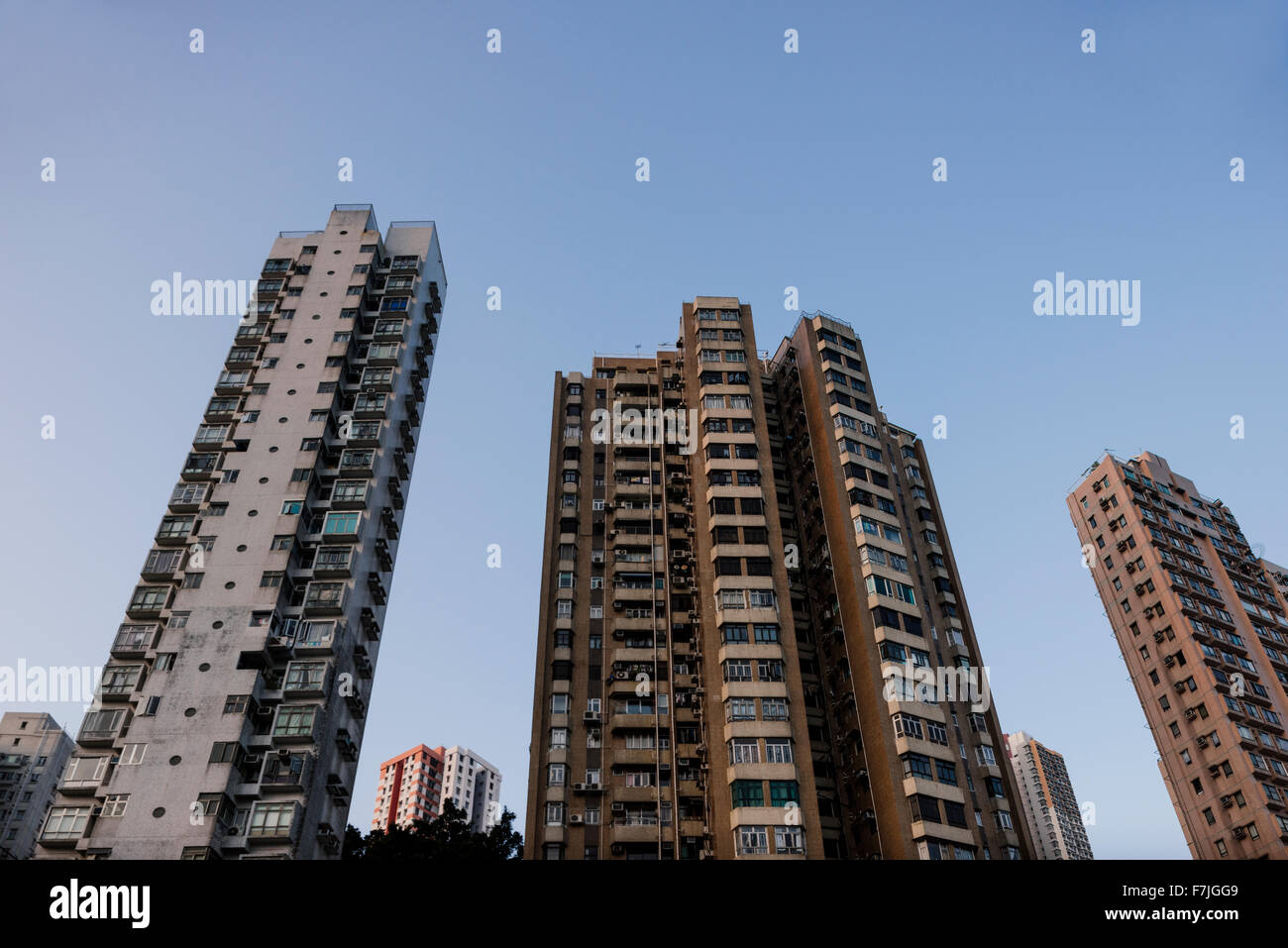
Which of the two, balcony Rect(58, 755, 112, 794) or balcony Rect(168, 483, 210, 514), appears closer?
balcony Rect(58, 755, 112, 794)

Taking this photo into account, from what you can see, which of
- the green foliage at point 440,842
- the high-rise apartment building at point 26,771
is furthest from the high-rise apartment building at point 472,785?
the green foliage at point 440,842

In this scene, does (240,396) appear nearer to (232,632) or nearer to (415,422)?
(415,422)

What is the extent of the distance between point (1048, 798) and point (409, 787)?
103620 millimetres

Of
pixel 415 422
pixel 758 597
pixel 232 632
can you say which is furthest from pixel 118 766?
pixel 758 597

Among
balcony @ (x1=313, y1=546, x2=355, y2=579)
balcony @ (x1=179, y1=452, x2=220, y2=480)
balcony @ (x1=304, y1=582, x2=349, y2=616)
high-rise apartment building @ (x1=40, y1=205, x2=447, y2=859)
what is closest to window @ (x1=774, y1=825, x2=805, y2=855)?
high-rise apartment building @ (x1=40, y1=205, x2=447, y2=859)

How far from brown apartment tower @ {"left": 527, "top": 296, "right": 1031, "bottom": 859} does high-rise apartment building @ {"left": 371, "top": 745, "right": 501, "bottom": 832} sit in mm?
103509

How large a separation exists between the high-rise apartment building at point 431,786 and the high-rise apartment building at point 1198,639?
107 m

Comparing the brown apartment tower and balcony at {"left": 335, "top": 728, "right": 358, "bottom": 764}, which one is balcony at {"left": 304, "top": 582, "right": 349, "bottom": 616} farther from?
the brown apartment tower

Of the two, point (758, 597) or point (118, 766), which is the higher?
point (758, 597)

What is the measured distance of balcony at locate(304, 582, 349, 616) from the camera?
48.8 meters
